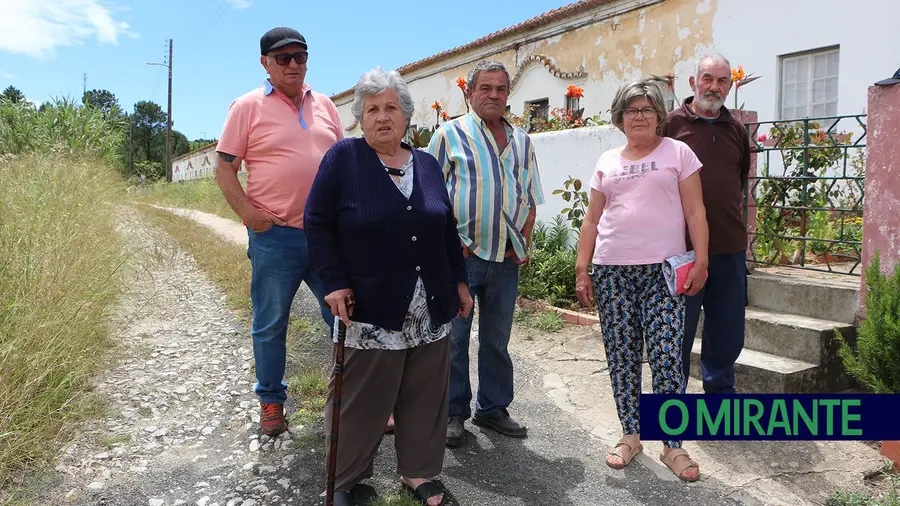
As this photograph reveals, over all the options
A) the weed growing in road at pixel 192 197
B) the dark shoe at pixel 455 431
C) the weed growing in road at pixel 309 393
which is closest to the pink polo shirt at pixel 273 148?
the weed growing in road at pixel 309 393

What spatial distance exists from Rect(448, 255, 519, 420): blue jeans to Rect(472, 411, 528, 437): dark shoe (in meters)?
0.03

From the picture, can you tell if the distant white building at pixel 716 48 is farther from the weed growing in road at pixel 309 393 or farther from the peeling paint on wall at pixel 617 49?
the weed growing in road at pixel 309 393

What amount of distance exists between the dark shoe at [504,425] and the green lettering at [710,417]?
89 centimetres

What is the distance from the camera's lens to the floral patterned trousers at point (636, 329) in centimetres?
284

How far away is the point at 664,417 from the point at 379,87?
2.00 m

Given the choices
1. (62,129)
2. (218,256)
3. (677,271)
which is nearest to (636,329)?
(677,271)

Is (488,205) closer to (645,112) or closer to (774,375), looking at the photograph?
(645,112)

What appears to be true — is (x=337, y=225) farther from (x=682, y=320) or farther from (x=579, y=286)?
(x=682, y=320)

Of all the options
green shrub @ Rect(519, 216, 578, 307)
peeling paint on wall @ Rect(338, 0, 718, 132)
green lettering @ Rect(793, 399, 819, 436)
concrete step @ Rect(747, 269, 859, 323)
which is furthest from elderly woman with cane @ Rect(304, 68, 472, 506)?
peeling paint on wall @ Rect(338, 0, 718, 132)

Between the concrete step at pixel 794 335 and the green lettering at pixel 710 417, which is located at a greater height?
the concrete step at pixel 794 335

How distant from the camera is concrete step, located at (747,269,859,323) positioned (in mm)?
3889

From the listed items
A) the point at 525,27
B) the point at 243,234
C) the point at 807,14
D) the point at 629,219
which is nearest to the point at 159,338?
the point at 629,219

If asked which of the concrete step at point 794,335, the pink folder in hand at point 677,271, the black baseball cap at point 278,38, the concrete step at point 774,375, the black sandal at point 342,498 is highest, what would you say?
the black baseball cap at point 278,38

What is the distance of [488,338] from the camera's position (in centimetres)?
326
